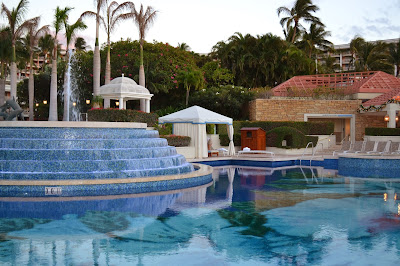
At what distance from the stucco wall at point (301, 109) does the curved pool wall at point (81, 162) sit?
16.8 meters

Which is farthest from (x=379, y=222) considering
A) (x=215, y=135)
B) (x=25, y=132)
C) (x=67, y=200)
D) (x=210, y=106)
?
(x=210, y=106)

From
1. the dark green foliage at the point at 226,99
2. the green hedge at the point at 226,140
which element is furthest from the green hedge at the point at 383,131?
the dark green foliage at the point at 226,99

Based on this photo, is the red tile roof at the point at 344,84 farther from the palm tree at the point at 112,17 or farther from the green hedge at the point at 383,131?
the palm tree at the point at 112,17

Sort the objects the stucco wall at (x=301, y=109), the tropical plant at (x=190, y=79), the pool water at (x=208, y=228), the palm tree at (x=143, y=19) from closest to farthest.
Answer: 1. the pool water at (x=208, y=228)
2. the palm tree at (x=143, y=19)
3. the stucco wall at (x=301, y=109)
4. the tropical plant at (x=190, y=79)

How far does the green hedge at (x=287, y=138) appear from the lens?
23.6 m

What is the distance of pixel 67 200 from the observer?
9.94m

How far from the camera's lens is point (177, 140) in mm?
20016

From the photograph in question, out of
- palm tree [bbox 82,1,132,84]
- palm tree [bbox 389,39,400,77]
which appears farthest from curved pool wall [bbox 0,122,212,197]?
palm tree [bbox 389,39,400,77]

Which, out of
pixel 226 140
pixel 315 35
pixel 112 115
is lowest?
pixel 226 140

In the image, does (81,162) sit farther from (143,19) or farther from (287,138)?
(143,19)

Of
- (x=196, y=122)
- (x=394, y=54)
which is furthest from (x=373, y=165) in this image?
(x=394, y=54)

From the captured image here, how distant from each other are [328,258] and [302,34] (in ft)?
146

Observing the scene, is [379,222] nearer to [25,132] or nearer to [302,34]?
[25,132]

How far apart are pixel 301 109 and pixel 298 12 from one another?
15999 mm
